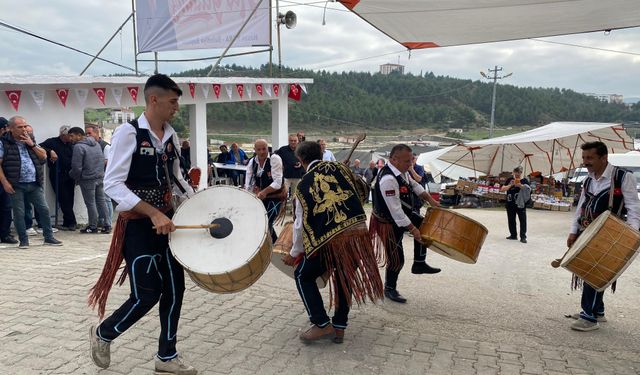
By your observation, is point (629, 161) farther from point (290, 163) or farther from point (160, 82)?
point (160, 82)

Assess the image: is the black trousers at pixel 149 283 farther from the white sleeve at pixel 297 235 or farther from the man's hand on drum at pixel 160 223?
the white sleeve at pixel 297 235

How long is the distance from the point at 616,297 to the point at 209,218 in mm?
4907

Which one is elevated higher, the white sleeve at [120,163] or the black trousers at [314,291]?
the white sleeve at [120,163]

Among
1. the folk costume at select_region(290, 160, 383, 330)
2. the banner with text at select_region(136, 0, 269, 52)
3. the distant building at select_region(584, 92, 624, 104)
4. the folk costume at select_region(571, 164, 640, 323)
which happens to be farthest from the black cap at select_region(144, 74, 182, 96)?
the distant building at select_region(584, 92, 624, 104)

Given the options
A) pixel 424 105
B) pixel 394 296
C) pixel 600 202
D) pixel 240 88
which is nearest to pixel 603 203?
pixel 600 202

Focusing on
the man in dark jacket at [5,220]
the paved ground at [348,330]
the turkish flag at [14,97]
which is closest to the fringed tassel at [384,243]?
the paved ground at [348,330]

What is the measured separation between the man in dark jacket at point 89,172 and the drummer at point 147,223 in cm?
544

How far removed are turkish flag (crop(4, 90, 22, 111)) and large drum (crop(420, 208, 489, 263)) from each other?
22.3 ft

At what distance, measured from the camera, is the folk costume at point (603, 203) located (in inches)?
184

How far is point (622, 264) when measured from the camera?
4.19 m

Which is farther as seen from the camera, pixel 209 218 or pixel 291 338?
pixel 291 338

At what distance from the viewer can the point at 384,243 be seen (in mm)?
5445

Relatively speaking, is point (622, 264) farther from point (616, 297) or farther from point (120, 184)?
point (120, 184)

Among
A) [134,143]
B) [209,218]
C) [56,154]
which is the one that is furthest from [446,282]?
[56,154]
